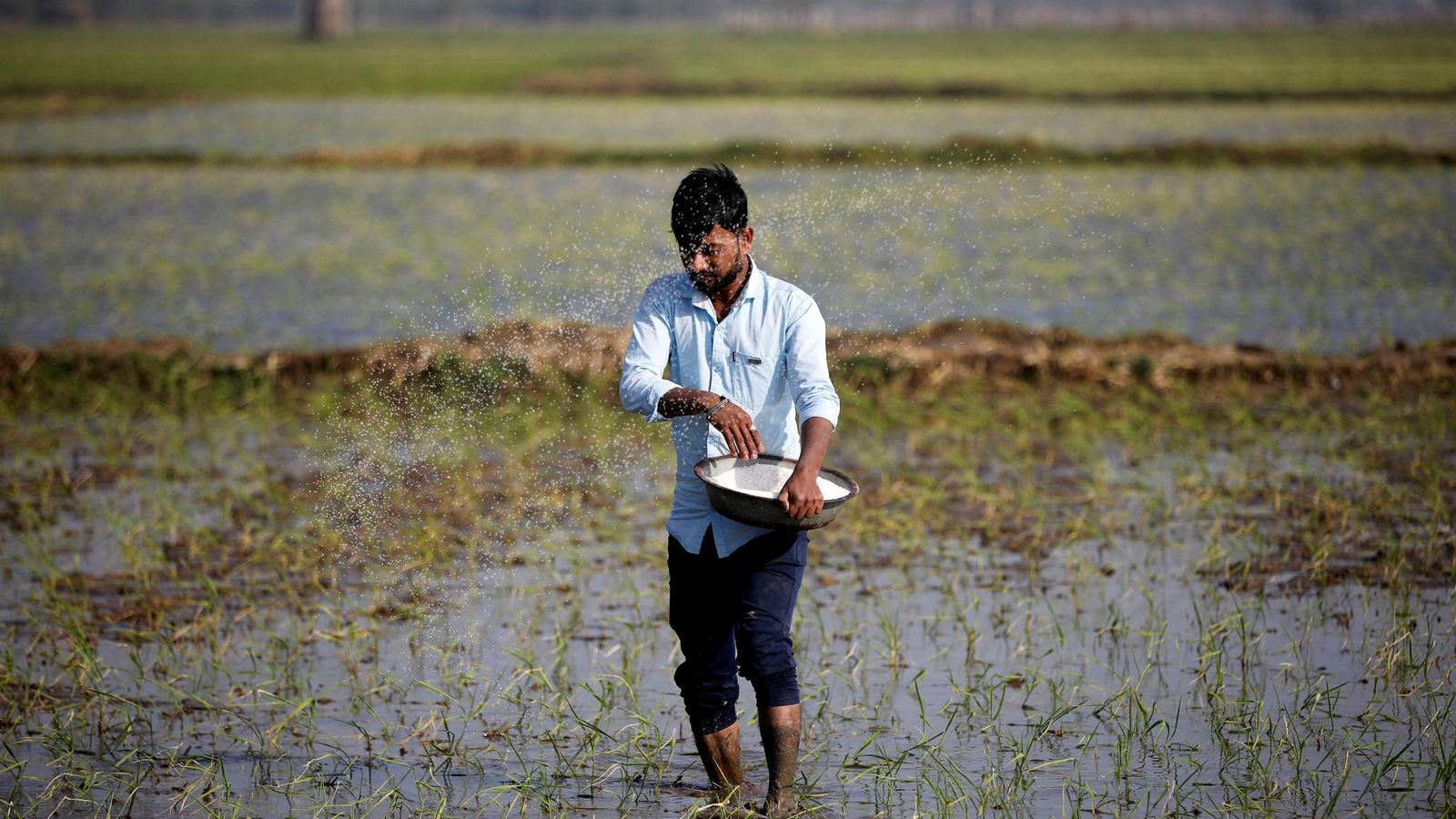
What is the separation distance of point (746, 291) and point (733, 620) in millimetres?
680

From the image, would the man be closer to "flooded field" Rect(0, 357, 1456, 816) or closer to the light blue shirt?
the light blue shirt

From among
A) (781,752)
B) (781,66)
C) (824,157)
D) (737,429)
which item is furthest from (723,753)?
(781,66)

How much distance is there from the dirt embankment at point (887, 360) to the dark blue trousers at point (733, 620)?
4.53m

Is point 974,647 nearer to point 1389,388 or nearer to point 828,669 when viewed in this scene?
point 828,669

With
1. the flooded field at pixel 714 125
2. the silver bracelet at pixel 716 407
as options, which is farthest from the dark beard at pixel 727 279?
the flooded field at pixel 714 125

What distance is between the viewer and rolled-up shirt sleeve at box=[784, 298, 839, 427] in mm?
3381

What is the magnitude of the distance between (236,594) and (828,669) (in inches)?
76.1

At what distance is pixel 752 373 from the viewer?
11.4 ft

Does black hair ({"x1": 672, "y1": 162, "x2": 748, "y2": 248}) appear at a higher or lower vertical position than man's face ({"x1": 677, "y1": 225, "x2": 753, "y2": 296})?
higher

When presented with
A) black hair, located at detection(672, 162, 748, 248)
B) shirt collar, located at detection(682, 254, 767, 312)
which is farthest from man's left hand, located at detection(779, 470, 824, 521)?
black hair, located at detection(672, 162, 748, 248)

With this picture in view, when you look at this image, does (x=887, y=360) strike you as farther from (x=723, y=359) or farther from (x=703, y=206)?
(x=703, y=206)

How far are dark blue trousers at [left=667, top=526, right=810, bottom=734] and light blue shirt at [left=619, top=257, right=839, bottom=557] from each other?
1.7 inches

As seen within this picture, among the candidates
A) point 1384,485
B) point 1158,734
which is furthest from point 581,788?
point 1384,485

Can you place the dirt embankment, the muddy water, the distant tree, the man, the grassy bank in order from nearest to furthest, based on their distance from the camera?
the man → the muddy water → the dirt embankment → the grassy bank → the distant tree
